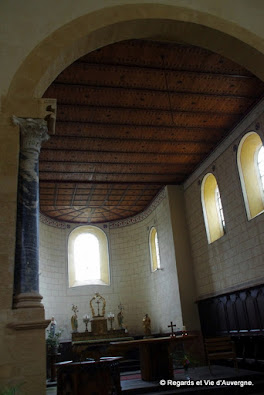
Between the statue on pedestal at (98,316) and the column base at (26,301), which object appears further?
the statue on pedestal at (98,316)

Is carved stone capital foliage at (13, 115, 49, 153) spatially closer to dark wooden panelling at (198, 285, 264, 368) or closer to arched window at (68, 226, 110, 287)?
dark wooden panelling at (198, 285, 264, 368)

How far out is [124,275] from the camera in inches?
680

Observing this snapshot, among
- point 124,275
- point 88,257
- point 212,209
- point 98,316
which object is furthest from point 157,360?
point 88,257

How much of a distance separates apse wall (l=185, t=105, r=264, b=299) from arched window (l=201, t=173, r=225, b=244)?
0.73ft

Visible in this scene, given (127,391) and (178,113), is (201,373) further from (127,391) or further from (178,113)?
(178,113)

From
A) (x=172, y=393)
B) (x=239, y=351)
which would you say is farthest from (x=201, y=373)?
(x=172, y=393)

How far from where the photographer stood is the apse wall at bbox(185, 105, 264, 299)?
30.9 ft

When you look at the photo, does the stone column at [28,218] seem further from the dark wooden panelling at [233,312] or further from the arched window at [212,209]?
the arched window at [212,209]

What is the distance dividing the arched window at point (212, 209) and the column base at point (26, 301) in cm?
794

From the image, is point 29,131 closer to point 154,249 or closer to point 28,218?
point 28,218

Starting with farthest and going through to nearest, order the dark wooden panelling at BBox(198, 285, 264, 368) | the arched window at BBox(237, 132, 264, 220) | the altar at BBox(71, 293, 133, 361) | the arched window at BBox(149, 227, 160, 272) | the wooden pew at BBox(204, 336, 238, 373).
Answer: the arched window at BBox(149, 227, 160, 272) → the altar at BBox(71, 293, 133, 361) → the arched window at BBox(237, 132, 264, 220) → the dark wooden panelling at BBox(198, 285, 264, 368) → the wooden pew at BBox(204, 336, 238, 373)

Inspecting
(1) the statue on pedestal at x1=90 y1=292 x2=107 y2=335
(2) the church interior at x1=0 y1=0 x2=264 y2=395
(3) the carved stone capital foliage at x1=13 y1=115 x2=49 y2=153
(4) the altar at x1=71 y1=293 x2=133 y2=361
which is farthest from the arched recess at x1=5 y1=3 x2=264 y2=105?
(1) the statue on pedestal at x1=90 y1=292 x2=107 y2=335

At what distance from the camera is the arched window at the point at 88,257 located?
1697 cm

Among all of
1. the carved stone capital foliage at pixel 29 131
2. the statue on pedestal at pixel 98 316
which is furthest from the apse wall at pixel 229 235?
the carved stone capital foliage at pixel 29 131
